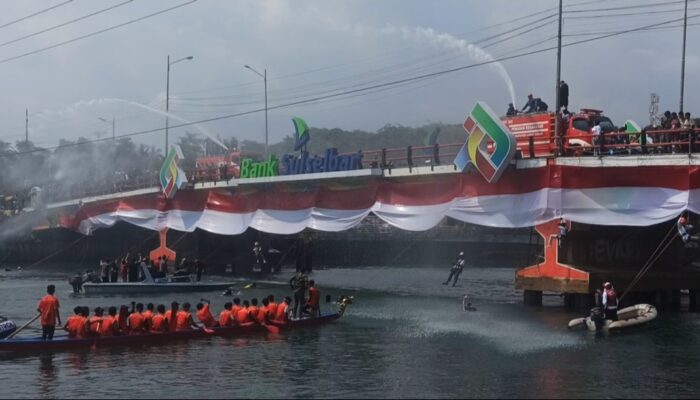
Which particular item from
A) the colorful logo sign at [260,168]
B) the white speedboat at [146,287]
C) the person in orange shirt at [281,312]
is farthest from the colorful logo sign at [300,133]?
the person in orange shirt at [281,312]

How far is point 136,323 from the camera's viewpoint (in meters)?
36.7

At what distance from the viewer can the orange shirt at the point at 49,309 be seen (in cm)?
3450

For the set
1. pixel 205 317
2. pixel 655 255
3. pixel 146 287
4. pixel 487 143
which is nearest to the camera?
pixel 205 317

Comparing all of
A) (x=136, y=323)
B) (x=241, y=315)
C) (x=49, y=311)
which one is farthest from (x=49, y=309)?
(x=241, y=315)

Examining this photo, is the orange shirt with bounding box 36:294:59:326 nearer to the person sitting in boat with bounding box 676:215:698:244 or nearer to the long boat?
the long boat

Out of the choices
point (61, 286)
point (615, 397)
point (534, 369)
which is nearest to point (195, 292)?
point (61, 286)

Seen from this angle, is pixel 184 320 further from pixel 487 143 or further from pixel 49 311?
pixel 487 143

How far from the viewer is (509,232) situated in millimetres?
96812

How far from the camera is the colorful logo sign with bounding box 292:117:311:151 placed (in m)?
66.1

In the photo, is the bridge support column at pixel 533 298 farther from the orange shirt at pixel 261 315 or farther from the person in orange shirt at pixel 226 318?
the person in orange shirt at pixel 226 318

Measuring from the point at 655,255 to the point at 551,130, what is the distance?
31.7 feet

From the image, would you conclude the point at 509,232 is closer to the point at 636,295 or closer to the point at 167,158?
the point at 167,158

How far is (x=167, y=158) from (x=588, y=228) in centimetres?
3869

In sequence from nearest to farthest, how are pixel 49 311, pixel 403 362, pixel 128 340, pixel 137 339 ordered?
pixel 403 362
pixel 49 311
pixel 128 340
pixel 137 339
